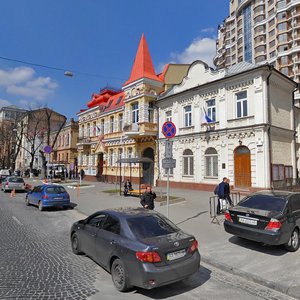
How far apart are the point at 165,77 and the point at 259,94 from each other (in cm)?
1332

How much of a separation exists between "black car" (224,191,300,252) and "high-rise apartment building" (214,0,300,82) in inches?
2325

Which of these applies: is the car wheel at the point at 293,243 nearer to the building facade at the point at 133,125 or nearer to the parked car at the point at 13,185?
the building facade at the point at 133,125

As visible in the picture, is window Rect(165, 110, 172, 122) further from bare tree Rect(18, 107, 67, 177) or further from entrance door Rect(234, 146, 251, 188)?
bare tree Rect(18, 107, 67, 177)

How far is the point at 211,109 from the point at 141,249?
63.1 ft

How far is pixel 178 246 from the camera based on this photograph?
504cm

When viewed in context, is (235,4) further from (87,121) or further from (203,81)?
(203,81)

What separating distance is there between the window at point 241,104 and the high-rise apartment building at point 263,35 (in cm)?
4574

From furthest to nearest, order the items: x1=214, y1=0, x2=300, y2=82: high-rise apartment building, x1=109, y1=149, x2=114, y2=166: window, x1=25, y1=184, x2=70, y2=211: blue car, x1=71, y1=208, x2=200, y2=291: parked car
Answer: x1=214, y1=0, x2=300, y2=82: high-rise apartment building
x1=109, y1=149, x2=114, y2=166: window
x1=25, y1=184, x2=70, y2=211: blue car
x1=71, y1=208, x2=200, y2=291: parked car

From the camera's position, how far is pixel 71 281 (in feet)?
17.3

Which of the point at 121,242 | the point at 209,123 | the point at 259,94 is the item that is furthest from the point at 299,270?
the point at 209,123

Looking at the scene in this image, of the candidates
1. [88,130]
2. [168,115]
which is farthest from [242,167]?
[88,130]

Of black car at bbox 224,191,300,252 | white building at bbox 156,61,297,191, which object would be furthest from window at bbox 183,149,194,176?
black car at bbox 224,191,300,252

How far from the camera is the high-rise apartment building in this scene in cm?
5866

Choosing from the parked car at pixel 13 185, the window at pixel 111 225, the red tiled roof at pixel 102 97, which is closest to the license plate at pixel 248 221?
the window at pixel 111 225
